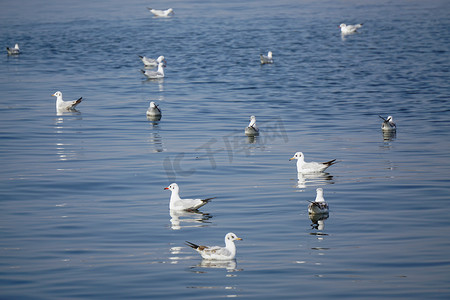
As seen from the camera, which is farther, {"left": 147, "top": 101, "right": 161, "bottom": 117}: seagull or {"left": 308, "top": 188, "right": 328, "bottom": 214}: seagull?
{"left": 147, "top": 101, "right": 161, "bottom": 117}: seagull

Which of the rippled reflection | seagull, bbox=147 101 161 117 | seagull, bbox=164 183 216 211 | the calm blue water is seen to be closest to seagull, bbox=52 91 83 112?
the calm blue water

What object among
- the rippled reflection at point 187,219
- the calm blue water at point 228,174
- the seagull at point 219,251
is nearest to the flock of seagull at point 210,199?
the seagull at point 219,251

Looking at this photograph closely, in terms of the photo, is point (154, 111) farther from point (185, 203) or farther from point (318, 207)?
point (318, 207)

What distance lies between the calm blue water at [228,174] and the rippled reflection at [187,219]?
7 centimetres

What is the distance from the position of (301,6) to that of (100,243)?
278ft

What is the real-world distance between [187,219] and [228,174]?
4970 mm

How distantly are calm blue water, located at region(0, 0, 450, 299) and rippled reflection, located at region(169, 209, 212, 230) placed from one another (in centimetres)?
7

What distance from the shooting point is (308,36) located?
66.8 m

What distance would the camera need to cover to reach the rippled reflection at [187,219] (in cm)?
1847

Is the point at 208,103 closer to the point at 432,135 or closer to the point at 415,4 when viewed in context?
the point at 432,135

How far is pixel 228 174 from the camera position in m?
23.8

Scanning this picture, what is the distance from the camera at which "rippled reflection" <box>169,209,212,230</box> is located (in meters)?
18.5

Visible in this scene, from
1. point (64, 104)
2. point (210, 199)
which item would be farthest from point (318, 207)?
point (64, 104)

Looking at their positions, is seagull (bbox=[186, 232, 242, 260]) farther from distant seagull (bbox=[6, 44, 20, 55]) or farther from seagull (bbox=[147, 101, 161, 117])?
distant seagull (bbox=[6, 44, 20, 55])
